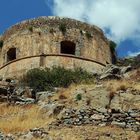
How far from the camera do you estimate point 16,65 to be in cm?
3194

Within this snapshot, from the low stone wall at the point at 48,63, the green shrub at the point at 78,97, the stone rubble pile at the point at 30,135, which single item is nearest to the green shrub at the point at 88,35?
the low stone wall at the point at 48,63

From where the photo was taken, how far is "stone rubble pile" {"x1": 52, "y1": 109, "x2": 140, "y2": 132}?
661 inches

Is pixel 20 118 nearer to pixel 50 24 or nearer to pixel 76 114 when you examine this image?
pixel 76 114

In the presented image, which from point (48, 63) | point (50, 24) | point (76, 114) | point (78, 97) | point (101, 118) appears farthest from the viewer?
point (50, 24)

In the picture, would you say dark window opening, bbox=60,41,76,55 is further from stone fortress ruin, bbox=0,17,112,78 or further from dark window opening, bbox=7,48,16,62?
dark window opening, bbox=7,48,16,62

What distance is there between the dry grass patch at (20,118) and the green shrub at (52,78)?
5.27 metres

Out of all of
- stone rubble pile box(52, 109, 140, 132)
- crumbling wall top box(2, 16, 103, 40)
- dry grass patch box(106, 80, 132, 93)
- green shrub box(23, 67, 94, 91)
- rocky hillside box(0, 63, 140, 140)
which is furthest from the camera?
crumbling wall top box(2, 16, 103, 40)

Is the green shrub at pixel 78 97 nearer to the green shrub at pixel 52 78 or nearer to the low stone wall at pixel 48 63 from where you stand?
the green shrub at pixel 52 78

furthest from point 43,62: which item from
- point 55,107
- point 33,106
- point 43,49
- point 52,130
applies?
point 52,130

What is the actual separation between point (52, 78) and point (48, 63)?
11.2 ft

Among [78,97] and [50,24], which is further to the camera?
[50,24]

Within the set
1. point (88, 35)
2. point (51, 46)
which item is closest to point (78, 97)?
point (51, 46)

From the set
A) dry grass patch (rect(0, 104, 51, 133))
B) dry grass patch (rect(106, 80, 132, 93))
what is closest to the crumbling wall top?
dry grass patch (rect(106, 80, 132, 93))

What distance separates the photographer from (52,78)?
2767 cm
